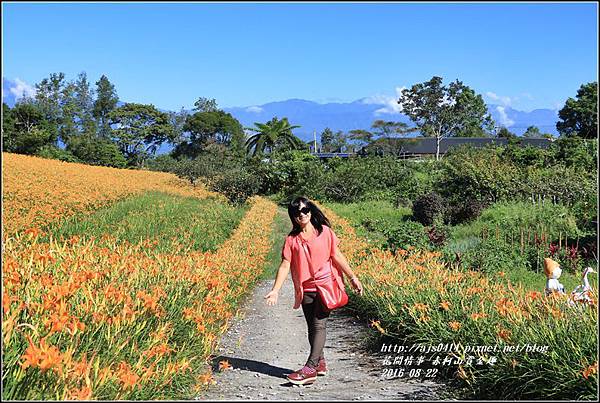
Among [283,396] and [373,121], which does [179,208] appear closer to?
[283,396]

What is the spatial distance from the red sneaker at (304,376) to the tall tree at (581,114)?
40.2 meters

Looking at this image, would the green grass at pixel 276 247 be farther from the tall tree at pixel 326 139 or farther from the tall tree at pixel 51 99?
the tall tree at pixel 326 139

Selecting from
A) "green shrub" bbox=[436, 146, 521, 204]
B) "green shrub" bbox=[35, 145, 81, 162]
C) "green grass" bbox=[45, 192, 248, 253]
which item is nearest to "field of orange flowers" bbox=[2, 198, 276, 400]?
"green grass" bbox=[45, 192, 248, 253]

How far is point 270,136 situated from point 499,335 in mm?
37028

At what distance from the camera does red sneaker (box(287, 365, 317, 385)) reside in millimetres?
3972

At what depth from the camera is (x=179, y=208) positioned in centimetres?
1691

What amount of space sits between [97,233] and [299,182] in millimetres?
18035

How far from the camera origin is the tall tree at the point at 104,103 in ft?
146

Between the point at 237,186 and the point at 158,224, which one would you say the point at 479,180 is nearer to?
the point at 237,186

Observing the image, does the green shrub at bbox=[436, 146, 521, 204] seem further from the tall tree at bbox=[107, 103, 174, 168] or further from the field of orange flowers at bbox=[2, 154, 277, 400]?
the tall tree at bbox=[107, 103, 174, 168]

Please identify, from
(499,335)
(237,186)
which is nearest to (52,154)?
(237,186)

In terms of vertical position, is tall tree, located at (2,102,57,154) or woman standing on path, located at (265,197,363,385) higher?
tall tree, located at (2,102,57,154)

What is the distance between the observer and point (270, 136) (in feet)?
132

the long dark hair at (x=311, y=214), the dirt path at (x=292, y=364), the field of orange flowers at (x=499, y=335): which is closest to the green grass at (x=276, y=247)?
the dirt path at (x=292, y=364)
